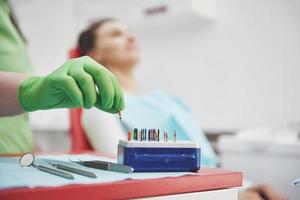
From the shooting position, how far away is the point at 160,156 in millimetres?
453

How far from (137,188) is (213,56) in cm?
166

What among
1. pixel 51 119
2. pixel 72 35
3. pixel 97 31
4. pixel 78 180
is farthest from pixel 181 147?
pixel 72 35

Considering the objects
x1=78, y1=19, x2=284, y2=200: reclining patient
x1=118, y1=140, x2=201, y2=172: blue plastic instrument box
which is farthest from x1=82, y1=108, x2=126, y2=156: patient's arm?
x1=118, y1=140, x2=201, y2=172: blue plastic instrument box

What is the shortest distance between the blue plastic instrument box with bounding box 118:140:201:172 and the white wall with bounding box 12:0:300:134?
136 centimetres

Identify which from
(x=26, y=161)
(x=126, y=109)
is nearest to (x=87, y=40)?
(x=126, y=109)

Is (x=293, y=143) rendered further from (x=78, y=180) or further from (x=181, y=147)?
(x=78, y=180)

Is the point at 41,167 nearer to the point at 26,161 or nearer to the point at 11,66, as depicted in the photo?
the point at 26,161

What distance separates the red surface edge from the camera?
34 cm

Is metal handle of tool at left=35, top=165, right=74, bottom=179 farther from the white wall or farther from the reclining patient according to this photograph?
the white wall

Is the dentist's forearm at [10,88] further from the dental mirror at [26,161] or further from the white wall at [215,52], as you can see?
the white wall at [215,52]

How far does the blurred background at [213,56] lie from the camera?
168cm

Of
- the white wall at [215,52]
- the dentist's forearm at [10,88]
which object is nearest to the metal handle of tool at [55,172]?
the dentist's forearm at [10,88]

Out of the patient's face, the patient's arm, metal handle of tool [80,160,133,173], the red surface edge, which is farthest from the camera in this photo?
the patient's face

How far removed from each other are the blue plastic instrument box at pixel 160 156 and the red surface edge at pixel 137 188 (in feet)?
0.08
